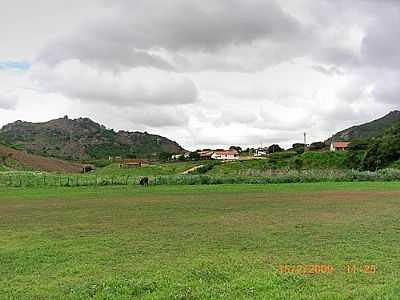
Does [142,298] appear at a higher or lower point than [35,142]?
lower

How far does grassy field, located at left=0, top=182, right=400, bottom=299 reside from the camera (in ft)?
26.8

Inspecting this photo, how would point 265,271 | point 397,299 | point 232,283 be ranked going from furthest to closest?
1. point 265,271
2. point 232,283
3. point 397,299

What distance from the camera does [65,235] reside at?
50.6ft

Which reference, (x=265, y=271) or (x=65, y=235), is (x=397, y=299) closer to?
(x=265, y=271)

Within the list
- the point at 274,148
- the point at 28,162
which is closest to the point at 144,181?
the point at 28,162

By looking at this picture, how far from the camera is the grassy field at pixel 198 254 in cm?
818

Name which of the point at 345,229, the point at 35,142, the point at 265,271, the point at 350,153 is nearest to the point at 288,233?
the point at 345,229

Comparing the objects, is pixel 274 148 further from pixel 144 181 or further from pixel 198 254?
pixel 198 254

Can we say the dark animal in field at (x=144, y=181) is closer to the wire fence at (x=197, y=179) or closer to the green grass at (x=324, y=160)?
the wire fence at (x=197, y=179)

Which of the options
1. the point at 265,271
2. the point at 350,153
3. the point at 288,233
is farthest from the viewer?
the point at 350,153

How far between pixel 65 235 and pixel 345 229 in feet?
29.6
